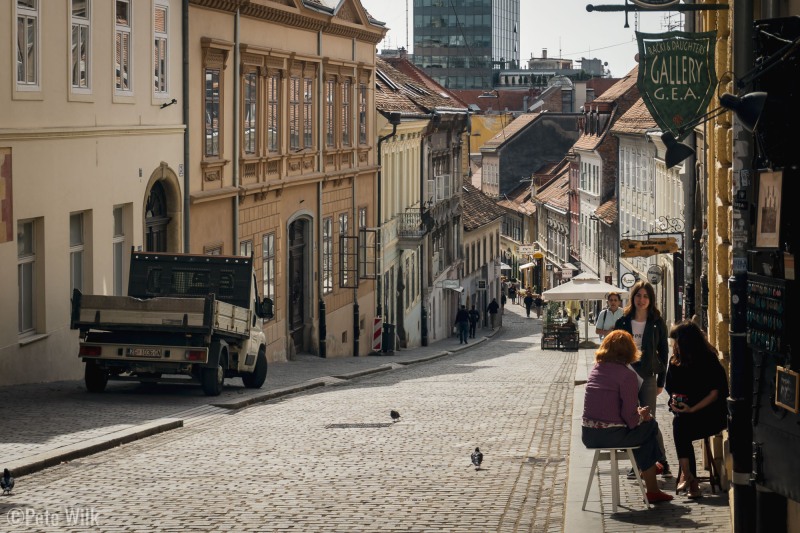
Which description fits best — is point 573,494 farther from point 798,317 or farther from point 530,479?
point 798,317

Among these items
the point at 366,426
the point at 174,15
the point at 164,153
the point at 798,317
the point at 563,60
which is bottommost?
the point at 366,426

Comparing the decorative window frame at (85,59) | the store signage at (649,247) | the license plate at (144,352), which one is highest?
the decorative window frame at (85,59)

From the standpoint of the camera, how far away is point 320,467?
13.2 meters

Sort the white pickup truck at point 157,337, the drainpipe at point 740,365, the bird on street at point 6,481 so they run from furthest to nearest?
the white pickup truck at point 157,337 < the bird on street at point 6,481 < the drainpipe at point 740,365

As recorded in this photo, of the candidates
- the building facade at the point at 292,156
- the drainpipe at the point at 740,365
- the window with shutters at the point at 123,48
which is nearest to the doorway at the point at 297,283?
the building facade at the point at 292,156

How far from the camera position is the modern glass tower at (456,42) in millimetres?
183500

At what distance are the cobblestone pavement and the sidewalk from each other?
0.04 meters

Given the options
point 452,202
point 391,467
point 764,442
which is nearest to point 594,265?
point 452,202

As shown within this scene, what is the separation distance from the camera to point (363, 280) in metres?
42.2

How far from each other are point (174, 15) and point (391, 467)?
49.9 feet

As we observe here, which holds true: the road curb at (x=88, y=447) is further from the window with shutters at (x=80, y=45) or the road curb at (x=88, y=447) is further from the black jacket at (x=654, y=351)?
the window with shutters at (x=80, y=45)

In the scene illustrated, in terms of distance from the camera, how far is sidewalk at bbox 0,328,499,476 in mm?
13734

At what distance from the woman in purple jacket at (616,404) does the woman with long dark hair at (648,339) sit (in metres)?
1.70

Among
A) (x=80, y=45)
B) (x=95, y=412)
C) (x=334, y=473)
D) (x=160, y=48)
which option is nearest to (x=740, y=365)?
(x=334, y=473)
